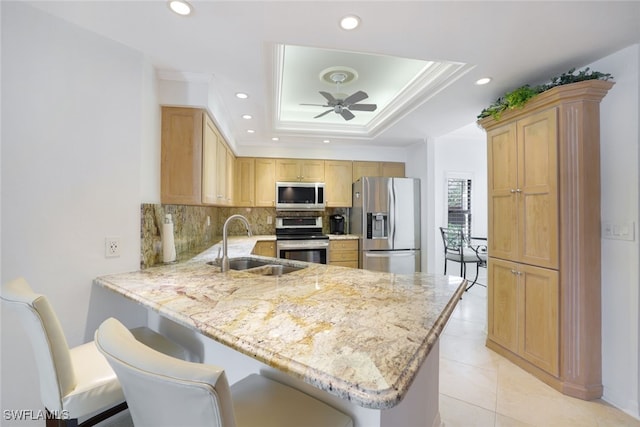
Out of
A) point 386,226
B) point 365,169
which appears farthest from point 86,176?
point 365,169

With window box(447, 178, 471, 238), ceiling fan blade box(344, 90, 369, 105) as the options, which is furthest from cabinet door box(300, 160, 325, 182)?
window box(447, 178, 471, 238)

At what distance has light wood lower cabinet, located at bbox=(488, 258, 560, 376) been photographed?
194 centimetres

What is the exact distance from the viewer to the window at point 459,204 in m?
4.50

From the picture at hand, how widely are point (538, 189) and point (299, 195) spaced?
120 inches

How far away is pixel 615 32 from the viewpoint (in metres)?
1.62

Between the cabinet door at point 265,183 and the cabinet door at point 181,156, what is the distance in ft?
7.07

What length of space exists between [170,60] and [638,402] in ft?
12.6

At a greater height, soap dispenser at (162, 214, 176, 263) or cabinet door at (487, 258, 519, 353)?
soap dispenser at (162, 214, 176, 263)

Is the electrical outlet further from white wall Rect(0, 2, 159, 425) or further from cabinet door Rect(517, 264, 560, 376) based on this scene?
cabinet door Rect(517, 264, 560, 376)

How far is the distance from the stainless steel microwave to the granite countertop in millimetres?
2689

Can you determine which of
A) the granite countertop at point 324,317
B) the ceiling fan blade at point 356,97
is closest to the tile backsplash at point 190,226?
the granite countertop at point 324,317

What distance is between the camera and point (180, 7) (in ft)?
4.58

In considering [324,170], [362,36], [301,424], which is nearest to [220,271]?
[301,424]

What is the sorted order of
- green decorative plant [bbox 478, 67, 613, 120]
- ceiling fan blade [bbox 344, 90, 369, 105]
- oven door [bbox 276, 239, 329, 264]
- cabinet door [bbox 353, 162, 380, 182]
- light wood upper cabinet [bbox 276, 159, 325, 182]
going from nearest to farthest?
green decorative plant [bbox 478, 67, 613, 120] → ceiling fan blade [bbox 344, 90, 369, 105] → oven door [bbox 276, 239, 329, 264] → light wood upper cabinet [bbox 276, 159, 325, 182] → cabinet door [bbox 353, 162, 380, 182]
